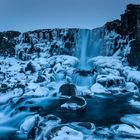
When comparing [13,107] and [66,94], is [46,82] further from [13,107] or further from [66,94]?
[13,107]

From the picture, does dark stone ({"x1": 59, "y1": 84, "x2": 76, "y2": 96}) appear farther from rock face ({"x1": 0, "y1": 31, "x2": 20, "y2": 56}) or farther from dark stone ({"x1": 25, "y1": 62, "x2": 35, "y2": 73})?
rock face ({"x1": 0, "y1": 31, "x2": 20, "y2": 56})

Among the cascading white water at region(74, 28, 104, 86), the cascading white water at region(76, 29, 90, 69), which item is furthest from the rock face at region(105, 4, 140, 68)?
the cascading white water at region(76, 29, 90, 69)

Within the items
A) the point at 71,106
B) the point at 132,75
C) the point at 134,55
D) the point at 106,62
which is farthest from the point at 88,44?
the point at 71,106

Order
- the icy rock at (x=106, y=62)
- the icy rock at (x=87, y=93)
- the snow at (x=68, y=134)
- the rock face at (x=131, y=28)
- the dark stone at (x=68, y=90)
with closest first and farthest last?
1. the snow at (x=68, y=134)
2. the icy rock at (x=87, y=93)
3. the dark stone at (x=68, y=90)
4. the icy rock at (x=106, y=62)
5. the rock face at (x=131, y=28)

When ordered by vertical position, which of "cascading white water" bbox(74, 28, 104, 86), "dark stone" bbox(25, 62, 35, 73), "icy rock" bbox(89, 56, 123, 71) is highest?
"cascading white water" bbox(74, 28, 104, 86)

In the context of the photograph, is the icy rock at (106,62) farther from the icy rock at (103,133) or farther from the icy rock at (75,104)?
the icy rock at (103,133)

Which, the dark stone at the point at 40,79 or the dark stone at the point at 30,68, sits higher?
the dark stone at the point at 30,68

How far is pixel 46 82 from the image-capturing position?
89.9 ft

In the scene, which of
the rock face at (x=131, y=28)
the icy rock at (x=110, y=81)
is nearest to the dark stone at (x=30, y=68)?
the icy rock at (x=110, y=81)

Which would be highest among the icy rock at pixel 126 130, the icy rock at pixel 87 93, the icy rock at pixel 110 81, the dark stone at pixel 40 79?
the icy rock at pixel 110 81

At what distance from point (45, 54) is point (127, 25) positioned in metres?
10.1

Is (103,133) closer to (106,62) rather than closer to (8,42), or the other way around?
(106,62)

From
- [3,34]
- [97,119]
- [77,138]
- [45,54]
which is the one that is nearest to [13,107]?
[97,119]

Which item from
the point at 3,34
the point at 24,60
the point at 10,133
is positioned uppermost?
the point at 3,34
